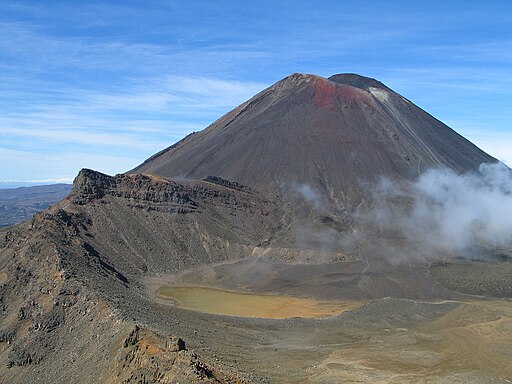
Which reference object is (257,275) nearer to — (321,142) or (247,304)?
(247,304)

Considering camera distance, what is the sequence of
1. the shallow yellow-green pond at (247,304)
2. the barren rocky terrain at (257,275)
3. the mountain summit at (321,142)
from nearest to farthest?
the barren rocky terrain at (257,275)
the shallow yellow-green pond at (247,304)
the mountain summit at (321,142)

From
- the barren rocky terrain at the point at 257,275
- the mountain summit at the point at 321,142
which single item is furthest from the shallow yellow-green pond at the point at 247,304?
the mountain summit at the point at 321,142

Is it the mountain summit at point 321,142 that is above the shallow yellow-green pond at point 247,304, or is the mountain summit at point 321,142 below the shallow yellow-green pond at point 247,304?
above

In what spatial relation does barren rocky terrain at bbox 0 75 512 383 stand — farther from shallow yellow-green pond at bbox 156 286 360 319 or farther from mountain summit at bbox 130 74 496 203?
mountain summit at bbox 130 74 496 203

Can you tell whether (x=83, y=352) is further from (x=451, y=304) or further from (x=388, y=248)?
(x=388, y=248)

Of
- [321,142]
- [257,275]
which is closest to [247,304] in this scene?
[257,275]

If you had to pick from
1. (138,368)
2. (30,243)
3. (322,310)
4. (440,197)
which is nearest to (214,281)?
(322,310)

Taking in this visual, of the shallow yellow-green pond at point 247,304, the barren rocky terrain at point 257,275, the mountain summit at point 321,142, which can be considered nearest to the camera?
the barren rocky terrain at point 257,275

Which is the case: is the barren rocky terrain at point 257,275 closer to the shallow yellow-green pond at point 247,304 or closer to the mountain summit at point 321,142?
the shallow yellow-green pond at point 247,304
